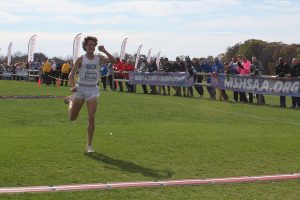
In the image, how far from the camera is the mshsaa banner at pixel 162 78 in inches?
1012

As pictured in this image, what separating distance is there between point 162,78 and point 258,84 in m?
7.43

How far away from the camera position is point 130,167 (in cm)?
771

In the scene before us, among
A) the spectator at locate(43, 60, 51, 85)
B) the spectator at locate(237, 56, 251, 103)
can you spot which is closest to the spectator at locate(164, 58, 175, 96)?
the spectator at locate(237, 56, 251, 103)

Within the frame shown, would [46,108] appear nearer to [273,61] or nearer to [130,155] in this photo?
[130,155]

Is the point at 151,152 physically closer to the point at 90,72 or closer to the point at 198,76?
the point at 90,72

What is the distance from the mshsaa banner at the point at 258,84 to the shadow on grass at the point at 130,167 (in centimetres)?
1268

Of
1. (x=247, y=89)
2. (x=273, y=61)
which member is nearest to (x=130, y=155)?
(x=247, y=89)

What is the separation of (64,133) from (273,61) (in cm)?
6838

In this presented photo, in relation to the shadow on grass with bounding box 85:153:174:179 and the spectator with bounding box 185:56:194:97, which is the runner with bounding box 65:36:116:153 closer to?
the shadow on grass with bounding box 85:153:174:179

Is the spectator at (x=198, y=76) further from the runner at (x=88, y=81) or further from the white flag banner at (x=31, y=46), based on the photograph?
the white flag banner at (x=31, y=46)

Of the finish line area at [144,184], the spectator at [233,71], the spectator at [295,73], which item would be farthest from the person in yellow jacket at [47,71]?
the finish line area at [144,184]

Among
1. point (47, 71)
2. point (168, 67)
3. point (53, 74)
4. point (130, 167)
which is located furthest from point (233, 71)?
point (53, 74)

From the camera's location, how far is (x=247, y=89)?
21.6 meters

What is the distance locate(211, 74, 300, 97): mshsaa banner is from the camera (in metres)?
19.7
